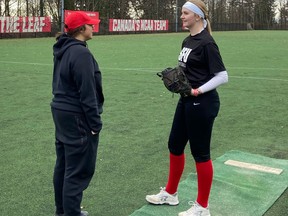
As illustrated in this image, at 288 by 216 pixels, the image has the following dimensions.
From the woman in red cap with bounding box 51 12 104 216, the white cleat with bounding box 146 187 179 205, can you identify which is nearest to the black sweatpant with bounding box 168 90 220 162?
the white cleat with bounding box 146 187 179 205

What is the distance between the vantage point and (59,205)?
12.6 ft

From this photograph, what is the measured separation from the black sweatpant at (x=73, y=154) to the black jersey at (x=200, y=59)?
95 centimetres

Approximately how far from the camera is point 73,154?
350 cm

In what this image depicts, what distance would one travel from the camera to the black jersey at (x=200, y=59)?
12.0ft

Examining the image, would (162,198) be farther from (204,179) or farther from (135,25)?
(135,25)

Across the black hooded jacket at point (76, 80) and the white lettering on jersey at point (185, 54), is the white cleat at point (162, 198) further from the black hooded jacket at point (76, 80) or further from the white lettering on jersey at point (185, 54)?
the white lettering on jersey at point (185, 54)

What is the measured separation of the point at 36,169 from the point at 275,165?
282 cm

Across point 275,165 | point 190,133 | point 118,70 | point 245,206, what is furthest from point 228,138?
point 118,70

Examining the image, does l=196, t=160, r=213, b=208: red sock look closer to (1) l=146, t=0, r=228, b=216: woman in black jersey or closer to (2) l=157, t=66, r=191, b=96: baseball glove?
(1) l=146, t=0, r=228, b=216: woman in black jersey

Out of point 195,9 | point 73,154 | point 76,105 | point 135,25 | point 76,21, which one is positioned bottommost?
point 73,154

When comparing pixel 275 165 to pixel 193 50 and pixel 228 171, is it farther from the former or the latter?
pixel 193 50

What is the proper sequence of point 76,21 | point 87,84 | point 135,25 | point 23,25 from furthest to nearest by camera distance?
point 135,25
point 23,25
point 76,21
point 87,84

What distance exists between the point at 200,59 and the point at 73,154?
127cm

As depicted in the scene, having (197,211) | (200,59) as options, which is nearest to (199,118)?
(200,59)
